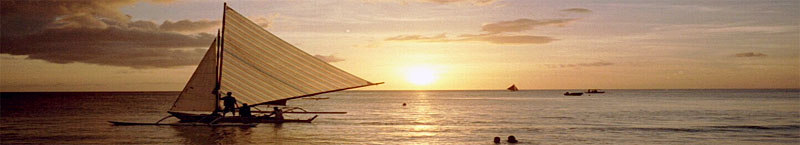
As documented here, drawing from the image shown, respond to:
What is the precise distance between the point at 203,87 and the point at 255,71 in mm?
3127

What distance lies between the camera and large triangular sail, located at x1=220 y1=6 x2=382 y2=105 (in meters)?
30.4

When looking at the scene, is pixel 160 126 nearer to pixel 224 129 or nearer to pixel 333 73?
pixel 224 129

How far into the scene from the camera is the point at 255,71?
102ft

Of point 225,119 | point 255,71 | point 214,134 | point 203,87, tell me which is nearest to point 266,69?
point 255,71

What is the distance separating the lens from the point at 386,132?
35.2 meters

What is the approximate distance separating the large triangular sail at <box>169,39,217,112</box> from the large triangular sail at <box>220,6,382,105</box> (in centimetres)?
74

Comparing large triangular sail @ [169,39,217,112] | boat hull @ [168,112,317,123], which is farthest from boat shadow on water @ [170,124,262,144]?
large triangular sail @ [169,39,217,112]

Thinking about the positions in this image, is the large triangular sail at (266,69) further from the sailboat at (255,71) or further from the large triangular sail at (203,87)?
the large triangular sail at (203,87)

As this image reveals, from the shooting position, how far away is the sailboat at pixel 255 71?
30.4 metres

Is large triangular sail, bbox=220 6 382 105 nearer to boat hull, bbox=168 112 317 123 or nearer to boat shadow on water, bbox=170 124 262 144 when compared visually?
boat shadow on water, bbox=170 124 262 144

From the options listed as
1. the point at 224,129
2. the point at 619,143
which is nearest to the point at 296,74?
the point at 224,129

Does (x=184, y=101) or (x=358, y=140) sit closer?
(x=358, y=140)

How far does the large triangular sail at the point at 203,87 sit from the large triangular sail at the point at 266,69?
74cm

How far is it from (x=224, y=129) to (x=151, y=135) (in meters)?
3.95
